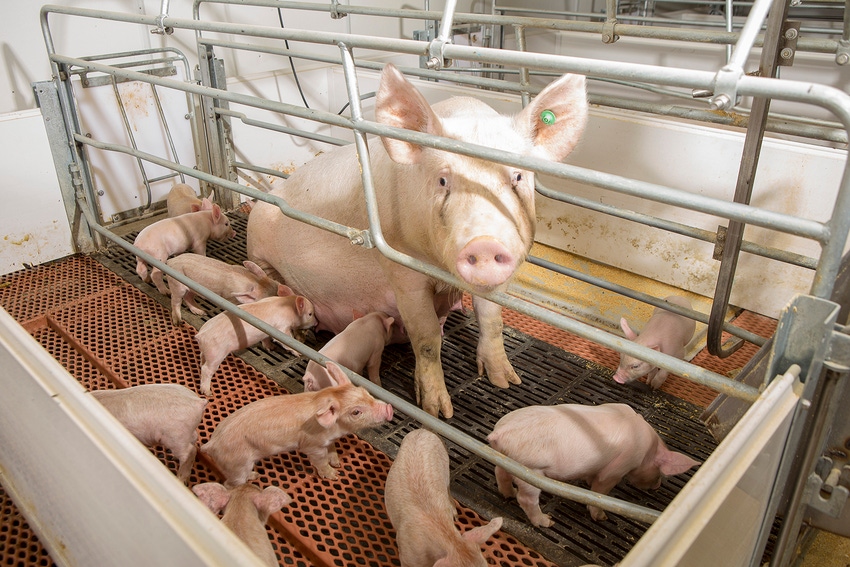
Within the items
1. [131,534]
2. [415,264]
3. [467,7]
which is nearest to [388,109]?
Answer: [415,264]

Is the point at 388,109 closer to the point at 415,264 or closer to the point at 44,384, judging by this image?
the point at 415,264

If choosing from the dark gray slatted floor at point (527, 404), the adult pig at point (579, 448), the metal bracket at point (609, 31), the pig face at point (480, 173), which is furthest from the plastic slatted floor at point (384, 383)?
the metal bracket at point (609, 31)

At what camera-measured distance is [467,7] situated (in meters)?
5.38

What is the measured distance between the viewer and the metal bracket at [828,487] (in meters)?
1.24

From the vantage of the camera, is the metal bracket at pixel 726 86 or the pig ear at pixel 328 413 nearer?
the metal bracket at pixel 726 86

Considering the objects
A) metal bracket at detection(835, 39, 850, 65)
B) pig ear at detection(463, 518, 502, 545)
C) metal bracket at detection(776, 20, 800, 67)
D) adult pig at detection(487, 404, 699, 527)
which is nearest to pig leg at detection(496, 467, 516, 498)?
adult pig at detection(487, 404, 699, 527)

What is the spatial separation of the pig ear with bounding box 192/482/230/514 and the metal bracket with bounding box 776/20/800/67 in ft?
6.21

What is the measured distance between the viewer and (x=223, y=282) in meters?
2.80

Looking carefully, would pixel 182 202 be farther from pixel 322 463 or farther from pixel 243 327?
pixel 322 463

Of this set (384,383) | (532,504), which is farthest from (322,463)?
(532,504)

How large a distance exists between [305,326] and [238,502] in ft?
3.54

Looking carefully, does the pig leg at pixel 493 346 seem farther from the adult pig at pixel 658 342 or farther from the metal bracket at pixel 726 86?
the metal bracket at pixel 726 86

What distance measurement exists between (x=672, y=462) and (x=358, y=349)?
114 centimetres

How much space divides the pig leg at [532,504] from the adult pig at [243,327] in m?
1.19
